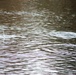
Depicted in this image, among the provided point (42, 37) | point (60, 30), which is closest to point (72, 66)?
point (42, 37)

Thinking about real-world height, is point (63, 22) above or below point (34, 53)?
above

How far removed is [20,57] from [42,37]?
0.87 meters

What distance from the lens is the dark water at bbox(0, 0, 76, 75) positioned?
2627mm

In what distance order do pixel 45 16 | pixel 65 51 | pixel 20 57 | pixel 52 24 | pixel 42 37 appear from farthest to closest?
pixel 45 16
pixel 52 24
pixel 42 37
pixel 65 51
pixel 20 57

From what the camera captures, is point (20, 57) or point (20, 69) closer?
point (20, 69)

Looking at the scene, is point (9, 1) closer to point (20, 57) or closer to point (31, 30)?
point (31, 30)

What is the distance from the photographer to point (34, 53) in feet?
10.1

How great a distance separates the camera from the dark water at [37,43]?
2627 mm

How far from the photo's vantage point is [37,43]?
344 centimetres

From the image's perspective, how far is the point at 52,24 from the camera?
14.7ft

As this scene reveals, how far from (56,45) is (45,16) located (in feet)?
6.14

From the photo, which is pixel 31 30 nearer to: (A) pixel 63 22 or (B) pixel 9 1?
(A) pixel 63 22

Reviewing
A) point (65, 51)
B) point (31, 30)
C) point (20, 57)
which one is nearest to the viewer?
point (20, 57)

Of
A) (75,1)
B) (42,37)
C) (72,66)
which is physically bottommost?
(72,66)
